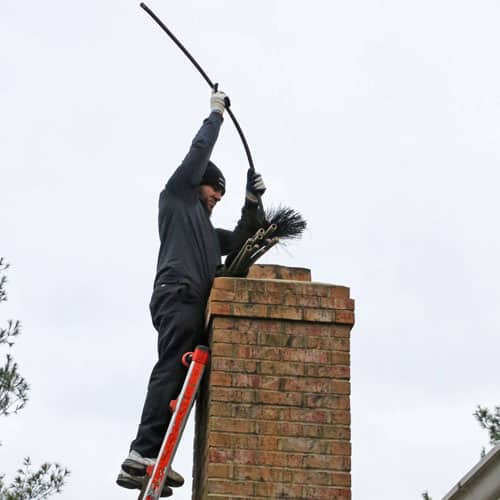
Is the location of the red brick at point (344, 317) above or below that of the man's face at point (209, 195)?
below

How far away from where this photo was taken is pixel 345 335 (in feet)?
19.8

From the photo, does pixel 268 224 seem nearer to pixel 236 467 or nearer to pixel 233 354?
pixel 233 354

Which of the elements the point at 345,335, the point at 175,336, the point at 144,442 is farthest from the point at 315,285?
the point at 144,442

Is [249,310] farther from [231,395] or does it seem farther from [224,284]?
[231,395]

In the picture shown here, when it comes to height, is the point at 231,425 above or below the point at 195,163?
below

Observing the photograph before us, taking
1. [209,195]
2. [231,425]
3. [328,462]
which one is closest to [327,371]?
[328,462]

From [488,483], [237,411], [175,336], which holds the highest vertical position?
[175,336]

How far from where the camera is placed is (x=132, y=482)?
19.6ft

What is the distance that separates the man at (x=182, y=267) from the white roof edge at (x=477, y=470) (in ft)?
4.75

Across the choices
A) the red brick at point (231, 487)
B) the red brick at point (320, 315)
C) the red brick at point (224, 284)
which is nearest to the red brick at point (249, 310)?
the red brick at point (224, 284)

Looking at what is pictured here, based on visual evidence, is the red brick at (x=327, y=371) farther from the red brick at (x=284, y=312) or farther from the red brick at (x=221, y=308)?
the red brick at (x=221, y=308)

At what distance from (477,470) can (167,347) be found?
1.86 metres

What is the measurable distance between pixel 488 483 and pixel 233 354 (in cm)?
148

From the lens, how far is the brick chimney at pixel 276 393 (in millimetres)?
5652
